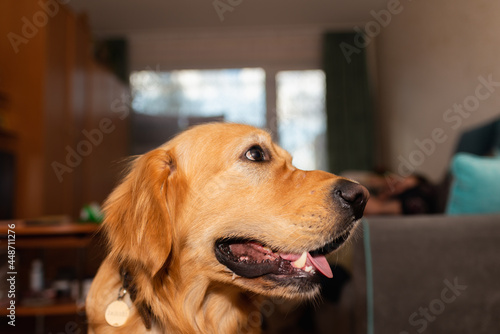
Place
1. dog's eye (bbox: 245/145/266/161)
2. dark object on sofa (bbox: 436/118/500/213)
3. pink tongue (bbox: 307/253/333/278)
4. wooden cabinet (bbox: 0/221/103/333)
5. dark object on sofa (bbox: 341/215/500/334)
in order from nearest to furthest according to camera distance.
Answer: pink tongue (bbox: 307/253/333/278)
dog's eye (bbox: 245/145/266/161)
dark object on sofa (bbox: 341/215/500/334)
dark object on sofa (bbox: 436/118/500/213)
wooden cabinet (bbox: 0/221/103/333)

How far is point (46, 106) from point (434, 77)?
4.94 meters

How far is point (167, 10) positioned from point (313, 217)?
22.2 feet

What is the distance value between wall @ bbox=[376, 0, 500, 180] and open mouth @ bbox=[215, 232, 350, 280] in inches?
89.1

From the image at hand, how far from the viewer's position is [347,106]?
26.0 feet

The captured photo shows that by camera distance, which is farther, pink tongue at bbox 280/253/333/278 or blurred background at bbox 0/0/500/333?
blurred background at bbox 0/0/500/333

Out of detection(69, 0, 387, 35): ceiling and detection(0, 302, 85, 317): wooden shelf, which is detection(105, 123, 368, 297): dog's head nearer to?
detection(0, 302, 85, 317): wooden shelf

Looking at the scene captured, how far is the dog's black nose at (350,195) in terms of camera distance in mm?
1164

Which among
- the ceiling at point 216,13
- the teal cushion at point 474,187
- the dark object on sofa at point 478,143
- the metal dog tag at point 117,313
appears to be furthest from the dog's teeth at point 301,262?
the ceiling at point 216,13

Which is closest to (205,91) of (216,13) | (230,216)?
(216,13)

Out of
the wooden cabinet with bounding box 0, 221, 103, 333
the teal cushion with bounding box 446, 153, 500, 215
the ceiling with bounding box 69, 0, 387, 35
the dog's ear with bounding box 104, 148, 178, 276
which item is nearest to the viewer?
the dog's ear with bounding box 104, 148, 178, 276

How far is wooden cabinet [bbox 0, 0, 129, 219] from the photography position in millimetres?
4910

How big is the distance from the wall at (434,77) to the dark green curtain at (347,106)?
32 cm

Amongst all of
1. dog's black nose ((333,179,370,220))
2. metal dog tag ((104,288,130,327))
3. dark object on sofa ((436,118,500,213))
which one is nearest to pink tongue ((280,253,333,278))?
dog's black nose ((333,179,370,220))

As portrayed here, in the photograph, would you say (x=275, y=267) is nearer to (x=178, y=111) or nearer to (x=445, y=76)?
(x=445, y=76)
